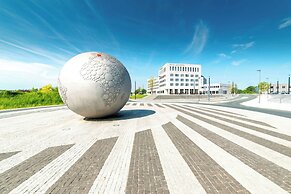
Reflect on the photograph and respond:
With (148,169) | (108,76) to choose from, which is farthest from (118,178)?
(108,76)

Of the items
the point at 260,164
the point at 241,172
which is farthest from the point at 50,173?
the point at 260,164

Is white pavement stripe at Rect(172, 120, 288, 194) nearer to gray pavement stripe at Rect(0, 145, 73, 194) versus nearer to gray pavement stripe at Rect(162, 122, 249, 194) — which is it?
gray pavement stripe at Rect(162, 122, 249, 194)

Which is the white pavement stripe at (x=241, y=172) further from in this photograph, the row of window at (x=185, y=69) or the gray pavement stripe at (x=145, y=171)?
the row of window at (x=185, y=69)

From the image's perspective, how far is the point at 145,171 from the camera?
400 cm

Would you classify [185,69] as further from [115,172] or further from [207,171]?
[115,172]

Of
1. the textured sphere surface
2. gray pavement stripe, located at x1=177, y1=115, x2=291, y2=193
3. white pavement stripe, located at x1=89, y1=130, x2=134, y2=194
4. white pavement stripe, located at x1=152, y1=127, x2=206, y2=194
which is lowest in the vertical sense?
gray pavement stripe, located at x1=177, y1=115, x2=291, y2=193

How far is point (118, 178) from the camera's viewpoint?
3.70 m

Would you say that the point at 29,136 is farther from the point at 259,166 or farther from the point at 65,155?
the point at 259,166

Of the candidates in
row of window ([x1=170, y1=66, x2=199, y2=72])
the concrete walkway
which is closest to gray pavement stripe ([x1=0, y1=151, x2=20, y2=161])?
the concrete walkway

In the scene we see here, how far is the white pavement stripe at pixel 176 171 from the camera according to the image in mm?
3309

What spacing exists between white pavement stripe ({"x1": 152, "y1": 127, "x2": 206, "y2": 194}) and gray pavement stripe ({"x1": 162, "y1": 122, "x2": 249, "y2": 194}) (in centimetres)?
15

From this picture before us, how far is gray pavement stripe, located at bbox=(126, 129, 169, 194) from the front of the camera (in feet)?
10.8

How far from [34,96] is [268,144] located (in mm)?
34221

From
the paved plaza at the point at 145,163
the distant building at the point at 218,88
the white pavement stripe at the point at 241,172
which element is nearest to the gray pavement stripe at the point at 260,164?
the paved plaza at the point at 145,163
